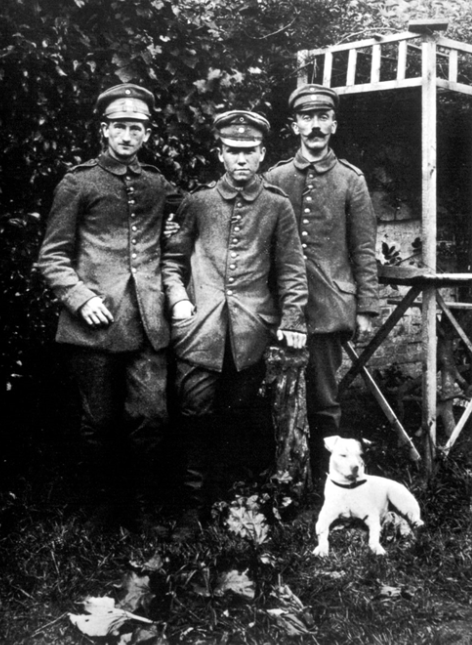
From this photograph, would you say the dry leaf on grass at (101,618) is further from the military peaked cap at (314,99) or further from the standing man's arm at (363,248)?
the military peaked cap at (314,99)

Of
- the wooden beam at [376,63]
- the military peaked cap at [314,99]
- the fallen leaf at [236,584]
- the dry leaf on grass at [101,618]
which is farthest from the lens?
the wooden beam at [376,63]

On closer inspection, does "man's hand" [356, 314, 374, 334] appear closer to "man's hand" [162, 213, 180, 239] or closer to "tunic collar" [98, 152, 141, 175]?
"man's hand" [162, 213, 180, 239]

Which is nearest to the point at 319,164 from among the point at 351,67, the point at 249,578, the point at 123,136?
the point at 351,67

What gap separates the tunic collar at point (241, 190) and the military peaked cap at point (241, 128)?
20 cm

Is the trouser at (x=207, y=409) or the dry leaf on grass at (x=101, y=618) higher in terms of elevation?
the trouser at (x=207, y=409)

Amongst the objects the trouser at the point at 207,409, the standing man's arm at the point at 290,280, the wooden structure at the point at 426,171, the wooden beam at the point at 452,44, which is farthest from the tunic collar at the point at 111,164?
the wooden beam at the point at 452,44

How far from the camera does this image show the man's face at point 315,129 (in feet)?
14.7

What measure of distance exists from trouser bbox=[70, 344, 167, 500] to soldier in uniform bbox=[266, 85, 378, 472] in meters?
0.99

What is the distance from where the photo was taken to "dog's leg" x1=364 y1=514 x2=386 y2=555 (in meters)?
3.94

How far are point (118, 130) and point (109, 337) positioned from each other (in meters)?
1.02

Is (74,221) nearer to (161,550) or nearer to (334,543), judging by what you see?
(161,550)

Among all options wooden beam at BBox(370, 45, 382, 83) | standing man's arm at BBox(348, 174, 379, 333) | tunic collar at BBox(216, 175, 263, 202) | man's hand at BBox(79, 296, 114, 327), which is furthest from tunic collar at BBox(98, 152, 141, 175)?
wooden beam at BBox(370, 45, 382, 83)

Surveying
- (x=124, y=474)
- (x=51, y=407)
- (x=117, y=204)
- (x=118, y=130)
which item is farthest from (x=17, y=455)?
(x=118, y=130)

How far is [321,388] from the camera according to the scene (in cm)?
463
